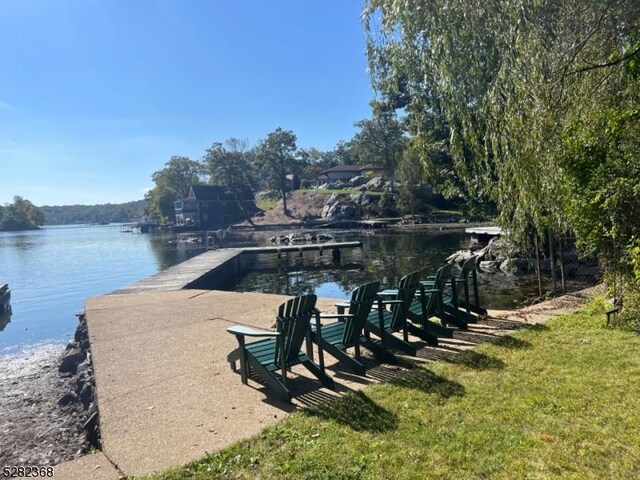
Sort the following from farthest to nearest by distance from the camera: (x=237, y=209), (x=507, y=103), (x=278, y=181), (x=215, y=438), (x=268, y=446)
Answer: (x=237, y=209) → (x=278, y=181) → (x=507, y=103) → (x=215, y=438) → (x=268, y=446)

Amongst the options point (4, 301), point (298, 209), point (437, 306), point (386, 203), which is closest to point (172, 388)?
point (437, 306)

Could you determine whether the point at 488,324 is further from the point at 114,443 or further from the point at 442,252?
the point at 442,252

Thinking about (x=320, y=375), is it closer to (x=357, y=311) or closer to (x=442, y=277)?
(x=357, y=311)

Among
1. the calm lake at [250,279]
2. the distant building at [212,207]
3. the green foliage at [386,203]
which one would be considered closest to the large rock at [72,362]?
the calm lake at [250,279]

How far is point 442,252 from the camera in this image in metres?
25.3

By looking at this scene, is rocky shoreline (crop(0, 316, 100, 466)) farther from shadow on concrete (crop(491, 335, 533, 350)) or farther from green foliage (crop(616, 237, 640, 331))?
green foliage (crop(616, 237, 640, 331))

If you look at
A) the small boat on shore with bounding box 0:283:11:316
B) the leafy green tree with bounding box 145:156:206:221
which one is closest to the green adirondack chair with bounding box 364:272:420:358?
the small boat on shore with bounding box 0:283:11:316

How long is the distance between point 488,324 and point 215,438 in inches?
183

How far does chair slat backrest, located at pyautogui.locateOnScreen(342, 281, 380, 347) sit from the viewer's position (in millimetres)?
4758

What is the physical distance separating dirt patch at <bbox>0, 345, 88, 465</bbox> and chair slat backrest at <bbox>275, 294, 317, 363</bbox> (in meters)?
2.24

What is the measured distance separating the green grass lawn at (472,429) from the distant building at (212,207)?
7295cm

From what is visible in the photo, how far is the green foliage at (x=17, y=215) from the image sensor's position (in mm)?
117438

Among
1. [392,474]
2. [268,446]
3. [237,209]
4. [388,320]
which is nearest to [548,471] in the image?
[392,474]

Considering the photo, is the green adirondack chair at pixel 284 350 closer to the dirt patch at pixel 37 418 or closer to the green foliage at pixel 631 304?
the dirt patch at pixel 37 418
